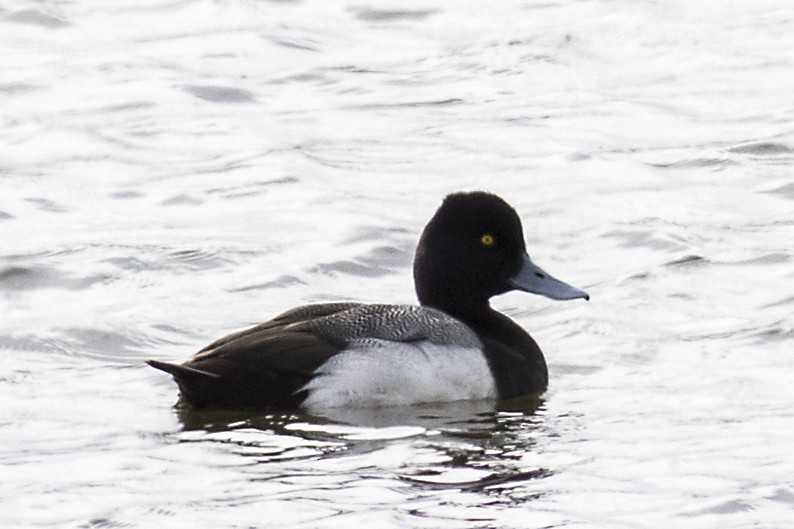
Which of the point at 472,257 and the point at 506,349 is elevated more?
the point at 472,257

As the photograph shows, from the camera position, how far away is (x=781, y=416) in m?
8.23

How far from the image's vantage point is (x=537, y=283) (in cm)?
941

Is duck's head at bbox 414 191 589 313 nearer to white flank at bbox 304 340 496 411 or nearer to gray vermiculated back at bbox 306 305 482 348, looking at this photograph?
gray vermiculated back at bbox 306 305 482 348

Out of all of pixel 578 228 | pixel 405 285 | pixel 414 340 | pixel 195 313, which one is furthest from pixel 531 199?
pixel 414 340

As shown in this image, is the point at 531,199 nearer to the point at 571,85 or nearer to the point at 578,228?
the point at 578,228

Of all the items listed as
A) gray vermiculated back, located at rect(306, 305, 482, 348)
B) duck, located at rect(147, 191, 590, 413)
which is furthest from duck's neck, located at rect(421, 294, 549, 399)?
gray vermiculated back, located at rect(306, 305, 482, 348)

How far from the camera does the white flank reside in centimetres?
841

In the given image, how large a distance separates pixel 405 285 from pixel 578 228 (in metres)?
1.40

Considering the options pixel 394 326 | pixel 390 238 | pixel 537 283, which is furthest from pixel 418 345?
pixel 390 238

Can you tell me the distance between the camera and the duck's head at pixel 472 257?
30.3ft

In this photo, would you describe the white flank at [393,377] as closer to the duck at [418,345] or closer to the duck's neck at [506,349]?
the duck at [418,345]

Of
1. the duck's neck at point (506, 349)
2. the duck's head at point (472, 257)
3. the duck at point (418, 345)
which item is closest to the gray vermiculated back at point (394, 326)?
the duck at point (418, 345)

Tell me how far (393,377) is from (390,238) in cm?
337

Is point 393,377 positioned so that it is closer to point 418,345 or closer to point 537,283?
point 418,345
